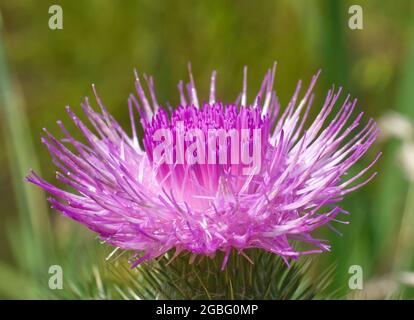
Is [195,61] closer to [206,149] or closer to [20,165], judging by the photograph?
[20,165]

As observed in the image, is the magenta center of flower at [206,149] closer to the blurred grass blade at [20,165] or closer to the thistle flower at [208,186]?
the thistle flower at [208,186]

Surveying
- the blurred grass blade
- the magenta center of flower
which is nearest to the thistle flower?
the magenta center of flower

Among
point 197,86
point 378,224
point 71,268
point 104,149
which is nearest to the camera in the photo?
point 104,149

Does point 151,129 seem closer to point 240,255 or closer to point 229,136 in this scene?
point 229,136

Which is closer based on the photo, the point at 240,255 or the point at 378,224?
the point at 240,255

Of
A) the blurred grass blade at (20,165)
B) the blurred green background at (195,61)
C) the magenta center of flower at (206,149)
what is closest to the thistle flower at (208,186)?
the magenta center of flower at (206,149)
